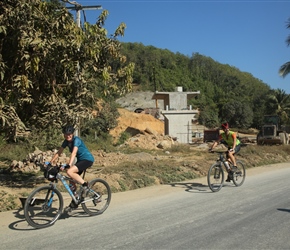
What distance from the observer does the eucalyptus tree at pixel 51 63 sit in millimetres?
7922

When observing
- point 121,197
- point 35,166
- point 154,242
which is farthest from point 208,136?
point 154,242

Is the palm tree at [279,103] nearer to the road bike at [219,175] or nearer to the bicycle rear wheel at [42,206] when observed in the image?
the road bike at [219,175]

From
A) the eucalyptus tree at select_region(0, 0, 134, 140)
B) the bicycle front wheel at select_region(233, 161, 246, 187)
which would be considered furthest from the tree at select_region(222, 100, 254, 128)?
the eucalyptus tree at select_region(0, 0, 134, 140)

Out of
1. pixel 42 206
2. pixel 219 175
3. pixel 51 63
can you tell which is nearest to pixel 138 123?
pixel 219 175

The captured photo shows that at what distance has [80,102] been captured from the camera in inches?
372

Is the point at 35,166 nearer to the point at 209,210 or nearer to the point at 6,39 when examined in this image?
the point at 6,39

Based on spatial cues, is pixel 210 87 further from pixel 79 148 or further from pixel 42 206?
pixel 42 206

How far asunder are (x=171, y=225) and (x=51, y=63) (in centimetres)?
503

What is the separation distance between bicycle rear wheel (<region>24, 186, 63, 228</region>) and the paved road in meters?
0.18

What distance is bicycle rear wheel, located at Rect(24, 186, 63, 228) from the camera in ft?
20.1

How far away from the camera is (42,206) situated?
20.7 ft

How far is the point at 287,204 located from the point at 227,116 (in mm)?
67613

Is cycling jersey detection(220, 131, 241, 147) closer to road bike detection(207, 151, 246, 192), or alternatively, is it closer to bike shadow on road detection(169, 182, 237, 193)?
road bike detection(207, 151, 246, 192)

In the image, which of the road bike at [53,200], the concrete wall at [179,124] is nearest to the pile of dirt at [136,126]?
the concrete wall at [179,124]
